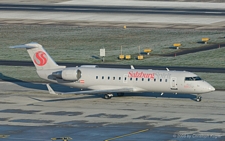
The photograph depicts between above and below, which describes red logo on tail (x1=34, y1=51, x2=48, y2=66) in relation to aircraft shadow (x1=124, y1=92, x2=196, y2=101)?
above

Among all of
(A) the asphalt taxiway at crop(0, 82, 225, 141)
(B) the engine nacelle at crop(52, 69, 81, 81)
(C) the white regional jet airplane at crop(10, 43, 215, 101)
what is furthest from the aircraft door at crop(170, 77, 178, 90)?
(B) the engine nacelle at crop(52, 69, 81, 81)

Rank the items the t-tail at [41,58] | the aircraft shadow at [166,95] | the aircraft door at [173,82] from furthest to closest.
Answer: the t-tail at [41,58]
the aircraft shadow at [166,95]
the aircraft door at [173,82]

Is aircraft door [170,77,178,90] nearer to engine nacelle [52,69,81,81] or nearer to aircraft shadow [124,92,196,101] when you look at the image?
aircraft shadow [124,92,196,101]

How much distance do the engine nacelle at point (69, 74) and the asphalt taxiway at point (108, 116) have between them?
6.75ft

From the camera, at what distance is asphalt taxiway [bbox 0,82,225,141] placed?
4819cm

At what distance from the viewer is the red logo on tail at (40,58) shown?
6425 cm

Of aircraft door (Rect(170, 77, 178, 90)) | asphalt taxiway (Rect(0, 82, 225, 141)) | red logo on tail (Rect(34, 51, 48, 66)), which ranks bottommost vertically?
asphalt taxiway (Rect(0, 82, 225, 141))

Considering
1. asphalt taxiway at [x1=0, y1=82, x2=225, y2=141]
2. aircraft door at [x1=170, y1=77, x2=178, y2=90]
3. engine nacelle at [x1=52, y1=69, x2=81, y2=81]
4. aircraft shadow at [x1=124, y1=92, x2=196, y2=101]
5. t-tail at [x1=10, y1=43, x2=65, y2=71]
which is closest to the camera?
asphalt taxiway at [x1=0, y1=82, x2=225, y2=141]

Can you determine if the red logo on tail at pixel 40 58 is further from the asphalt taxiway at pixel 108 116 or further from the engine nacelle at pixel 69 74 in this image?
the asphalt taxiway at pixel 108 116

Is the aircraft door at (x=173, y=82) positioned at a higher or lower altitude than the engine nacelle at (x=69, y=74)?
lower

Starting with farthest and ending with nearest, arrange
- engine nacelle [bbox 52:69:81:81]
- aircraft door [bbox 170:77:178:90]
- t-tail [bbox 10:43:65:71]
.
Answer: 1. t-tail [bbox 10:43:65:71]
2. engine nacelle [bbox 52:69:81:81]
3. aircraft door [bbox 170:77:178:90]

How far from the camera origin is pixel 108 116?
55.1 meters

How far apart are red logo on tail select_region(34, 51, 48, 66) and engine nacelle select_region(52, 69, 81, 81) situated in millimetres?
2533

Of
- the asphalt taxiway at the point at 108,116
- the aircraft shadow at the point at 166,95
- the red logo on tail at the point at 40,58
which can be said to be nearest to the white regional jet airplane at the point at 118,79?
the red logo on tail at the point at 40,58
